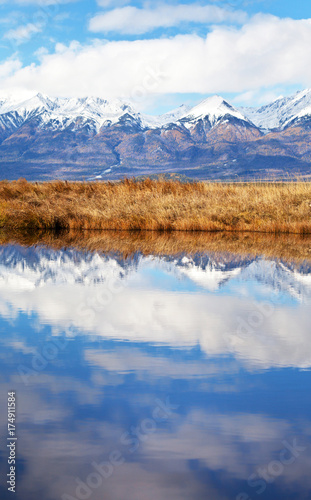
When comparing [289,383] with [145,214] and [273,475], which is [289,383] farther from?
[145,214]

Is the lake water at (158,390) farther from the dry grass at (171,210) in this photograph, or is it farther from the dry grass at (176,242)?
the dry grass at (171,210)

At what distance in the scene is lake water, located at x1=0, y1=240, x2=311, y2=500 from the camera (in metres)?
4.72

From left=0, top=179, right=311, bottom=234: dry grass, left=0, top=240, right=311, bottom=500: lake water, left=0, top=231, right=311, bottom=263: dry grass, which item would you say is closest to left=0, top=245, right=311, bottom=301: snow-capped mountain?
left=0, top=240, right=311, bottom=500: lake water

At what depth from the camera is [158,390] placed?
6.46 metres

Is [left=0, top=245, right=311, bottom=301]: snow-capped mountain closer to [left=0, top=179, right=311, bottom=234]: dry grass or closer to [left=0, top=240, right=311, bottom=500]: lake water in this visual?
[left=0, top=240, right=311, bottom=500]: lake water

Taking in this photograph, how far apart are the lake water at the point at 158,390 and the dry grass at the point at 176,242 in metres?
5.79

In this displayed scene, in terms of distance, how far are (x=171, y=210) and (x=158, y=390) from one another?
19741 millimetres

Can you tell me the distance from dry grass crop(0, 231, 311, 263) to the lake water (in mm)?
5791

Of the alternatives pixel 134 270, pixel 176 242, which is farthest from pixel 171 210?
pixel 134 270

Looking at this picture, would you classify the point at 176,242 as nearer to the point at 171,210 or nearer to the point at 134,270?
the point at 171,210

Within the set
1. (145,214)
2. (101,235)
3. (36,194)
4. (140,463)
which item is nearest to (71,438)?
(140,463)

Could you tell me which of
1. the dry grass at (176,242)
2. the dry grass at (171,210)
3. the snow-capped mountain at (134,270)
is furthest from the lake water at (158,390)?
the dry grass at (171,210)

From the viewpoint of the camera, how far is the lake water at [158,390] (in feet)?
15.5

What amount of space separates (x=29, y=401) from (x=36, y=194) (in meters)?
24.1
